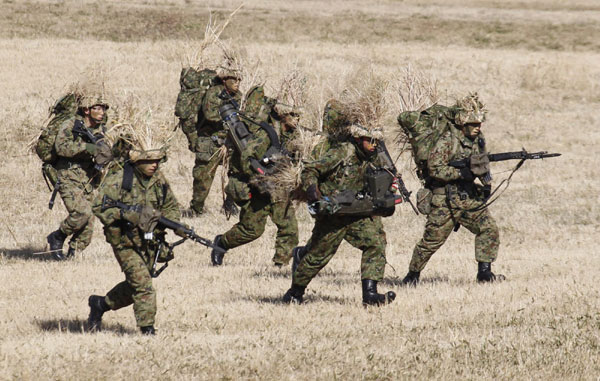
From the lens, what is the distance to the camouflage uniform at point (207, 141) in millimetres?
14484

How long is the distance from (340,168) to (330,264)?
13.5ft

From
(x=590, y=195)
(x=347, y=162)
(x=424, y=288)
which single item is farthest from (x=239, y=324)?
(x=590, y=195)

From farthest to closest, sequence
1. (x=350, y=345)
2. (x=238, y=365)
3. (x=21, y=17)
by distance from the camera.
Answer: (x=21, y=17) → (x=350, y=345) → (x=238, y=365)

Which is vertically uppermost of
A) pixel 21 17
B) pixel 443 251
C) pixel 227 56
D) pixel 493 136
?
pixel 21 17

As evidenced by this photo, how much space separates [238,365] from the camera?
26.1ft

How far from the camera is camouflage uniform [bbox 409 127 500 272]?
11.2 m

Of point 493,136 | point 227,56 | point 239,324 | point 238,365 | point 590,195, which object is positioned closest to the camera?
point 238,365

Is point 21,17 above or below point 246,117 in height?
above

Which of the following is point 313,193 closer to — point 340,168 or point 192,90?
point 340,168

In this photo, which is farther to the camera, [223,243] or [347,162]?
[223,243]

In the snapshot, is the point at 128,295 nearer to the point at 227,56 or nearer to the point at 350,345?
the point at 350,345

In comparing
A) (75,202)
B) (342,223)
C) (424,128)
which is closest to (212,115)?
(75,202)

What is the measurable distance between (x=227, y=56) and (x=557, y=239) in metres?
5.97

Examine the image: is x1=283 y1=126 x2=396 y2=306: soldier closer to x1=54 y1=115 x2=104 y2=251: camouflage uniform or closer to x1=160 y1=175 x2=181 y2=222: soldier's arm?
x1=160 y1=175 x2=181 y2=222: soldier's arm
